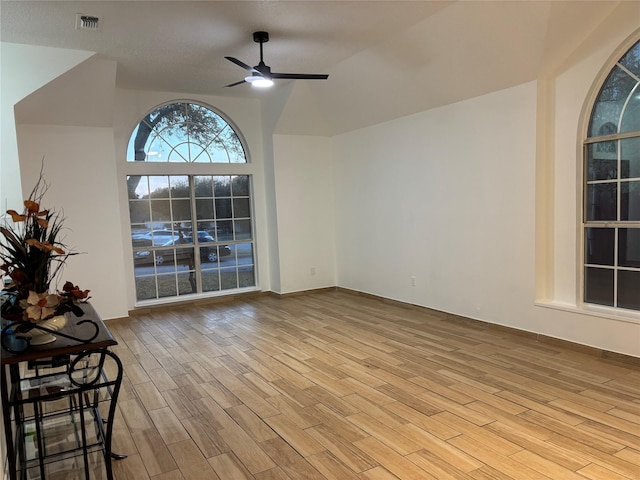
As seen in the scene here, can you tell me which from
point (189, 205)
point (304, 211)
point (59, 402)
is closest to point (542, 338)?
point (304, 211)

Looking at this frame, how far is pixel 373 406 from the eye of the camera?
312cm

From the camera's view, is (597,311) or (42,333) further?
(597,311)

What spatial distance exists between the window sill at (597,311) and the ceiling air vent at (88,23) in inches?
191

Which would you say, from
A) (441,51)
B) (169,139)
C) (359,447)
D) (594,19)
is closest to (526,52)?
(594,19)

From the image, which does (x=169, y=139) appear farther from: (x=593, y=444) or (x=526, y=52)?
(x=593, y=444)

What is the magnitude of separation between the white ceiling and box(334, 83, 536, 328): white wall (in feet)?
1.09

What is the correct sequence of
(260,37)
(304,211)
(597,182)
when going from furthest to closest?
(304,211)
(260,37)
(597,182)

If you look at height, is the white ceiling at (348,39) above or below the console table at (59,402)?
above

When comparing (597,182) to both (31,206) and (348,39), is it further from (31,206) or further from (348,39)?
(31,206)

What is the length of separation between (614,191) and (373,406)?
280 cm

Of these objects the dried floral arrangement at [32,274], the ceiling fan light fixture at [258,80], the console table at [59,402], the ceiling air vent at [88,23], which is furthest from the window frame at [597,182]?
the ceiling air vent at [88,23]

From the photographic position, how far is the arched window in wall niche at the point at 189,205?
625cm

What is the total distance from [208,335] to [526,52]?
14.3 feet

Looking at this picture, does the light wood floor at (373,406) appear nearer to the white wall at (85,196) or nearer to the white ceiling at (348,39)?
the white wall at (85,196)
